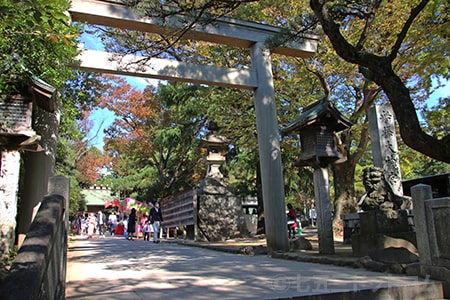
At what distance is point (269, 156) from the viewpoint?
9812mm

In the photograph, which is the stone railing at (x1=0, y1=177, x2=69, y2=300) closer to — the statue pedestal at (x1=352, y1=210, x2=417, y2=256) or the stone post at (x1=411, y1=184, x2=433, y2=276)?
the stone post at (x1=411, y1=184, x2=433, y2=276)

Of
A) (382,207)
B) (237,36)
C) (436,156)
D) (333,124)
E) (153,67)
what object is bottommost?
(382,207)

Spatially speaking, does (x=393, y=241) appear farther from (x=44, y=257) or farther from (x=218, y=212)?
(x=218, y=212)

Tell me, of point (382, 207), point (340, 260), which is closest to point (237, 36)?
point (382, 207)

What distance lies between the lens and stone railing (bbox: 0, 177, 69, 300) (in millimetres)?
2375

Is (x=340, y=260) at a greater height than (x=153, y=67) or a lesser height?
lesser

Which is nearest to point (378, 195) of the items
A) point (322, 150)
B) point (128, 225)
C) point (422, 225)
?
point (322, 150)

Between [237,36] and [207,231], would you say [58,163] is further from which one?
[237,36]

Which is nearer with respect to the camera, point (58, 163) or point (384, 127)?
point (384, 127)

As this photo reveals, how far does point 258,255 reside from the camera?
9391 millimetres

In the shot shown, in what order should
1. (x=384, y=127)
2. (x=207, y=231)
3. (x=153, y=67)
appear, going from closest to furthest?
(x=153, y=67) < (x=384, y=127) < (x=207, y=231)

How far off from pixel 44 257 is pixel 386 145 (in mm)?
11747

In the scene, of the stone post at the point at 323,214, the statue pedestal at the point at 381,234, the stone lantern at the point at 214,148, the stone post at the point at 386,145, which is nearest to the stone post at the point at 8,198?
the stone post at the point at 323,214

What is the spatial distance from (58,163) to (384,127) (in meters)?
17.7
